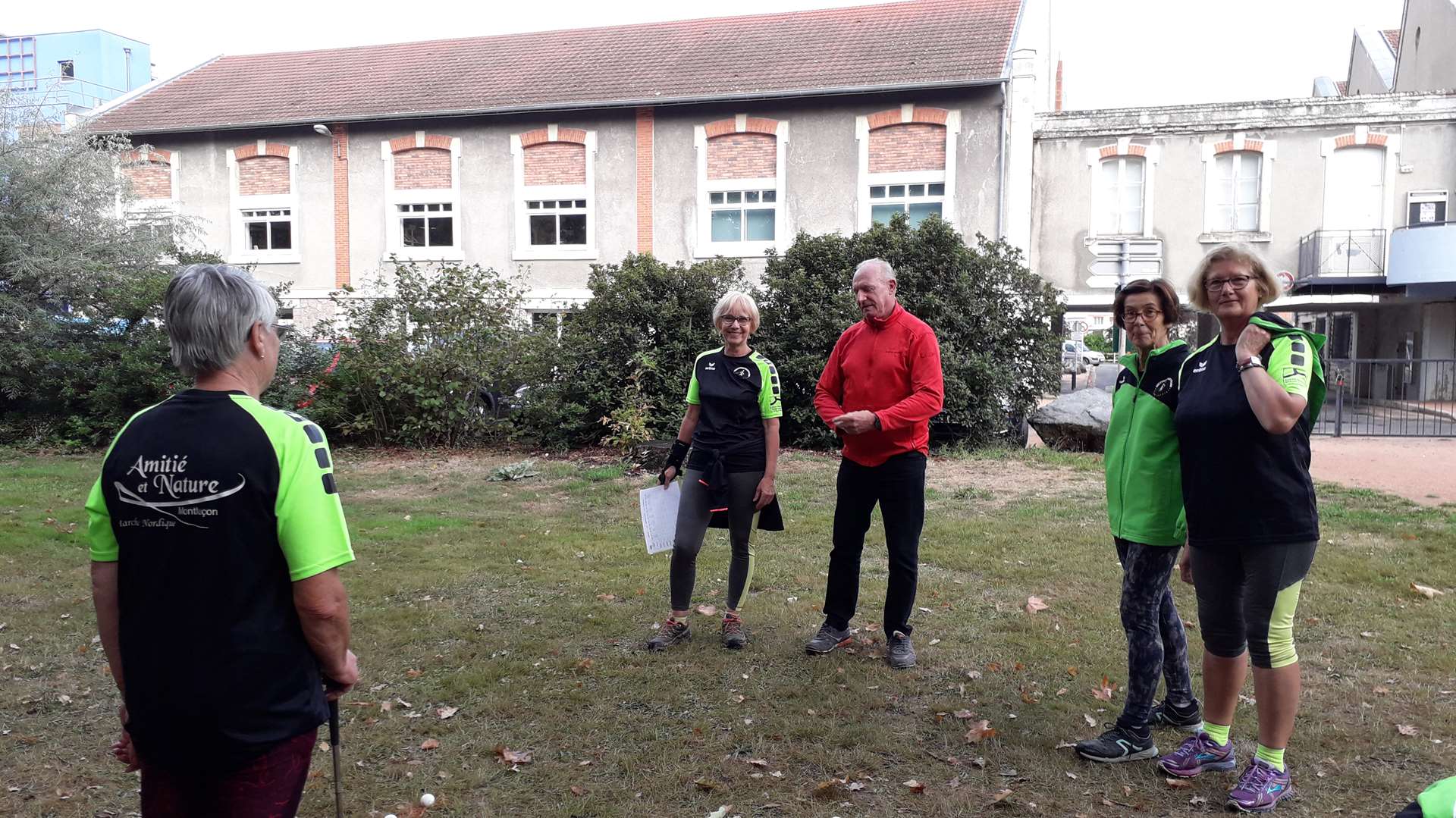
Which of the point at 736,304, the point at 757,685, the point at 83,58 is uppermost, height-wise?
the point at 83,58

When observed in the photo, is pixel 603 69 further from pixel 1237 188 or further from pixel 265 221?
pixel 1237 188

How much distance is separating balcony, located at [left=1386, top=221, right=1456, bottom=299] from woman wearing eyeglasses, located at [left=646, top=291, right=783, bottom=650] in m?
21.9

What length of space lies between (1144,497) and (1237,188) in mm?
21973

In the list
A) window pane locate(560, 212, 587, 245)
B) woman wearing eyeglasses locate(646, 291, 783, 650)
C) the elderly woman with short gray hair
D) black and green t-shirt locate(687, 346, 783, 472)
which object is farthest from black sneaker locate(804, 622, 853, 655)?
window pane locate(560, 212, 587, 245)

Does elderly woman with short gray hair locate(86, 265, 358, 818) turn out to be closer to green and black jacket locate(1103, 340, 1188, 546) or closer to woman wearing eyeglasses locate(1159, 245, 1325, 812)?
woman wearing eyeglasses locate(1159, 245, 1325, 812)

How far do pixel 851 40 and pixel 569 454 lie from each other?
48.8 feet

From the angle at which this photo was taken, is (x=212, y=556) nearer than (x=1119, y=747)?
Yes

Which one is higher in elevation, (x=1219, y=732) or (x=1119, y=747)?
(x=1219, y=732)

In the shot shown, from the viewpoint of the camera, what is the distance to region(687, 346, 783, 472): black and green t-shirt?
539 cm

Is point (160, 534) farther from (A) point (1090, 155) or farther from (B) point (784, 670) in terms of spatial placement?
(A) point (1090, 155)

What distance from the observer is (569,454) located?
13492 mm

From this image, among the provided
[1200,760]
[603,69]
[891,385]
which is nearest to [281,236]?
[603,69]

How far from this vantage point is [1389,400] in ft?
54.7

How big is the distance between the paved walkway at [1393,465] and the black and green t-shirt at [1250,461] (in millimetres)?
7142
